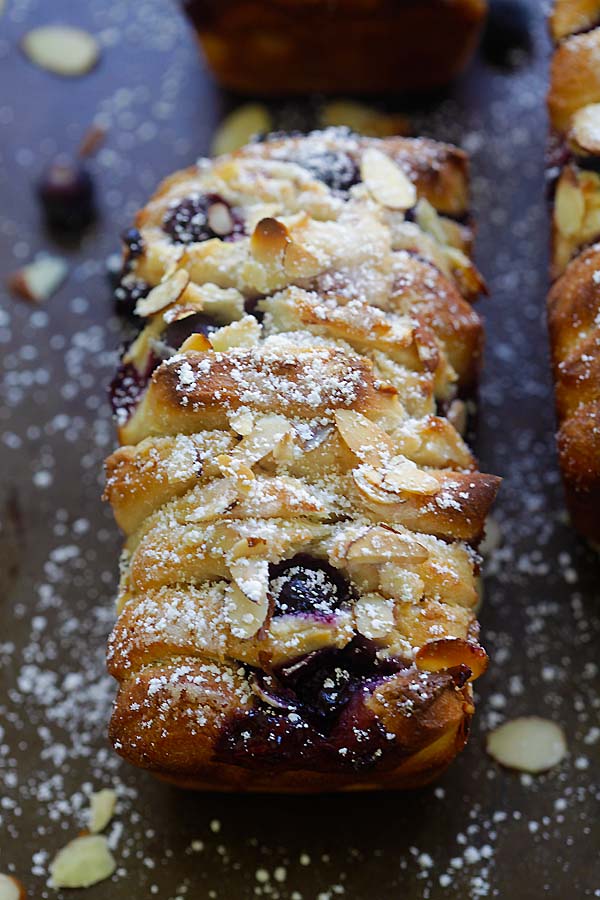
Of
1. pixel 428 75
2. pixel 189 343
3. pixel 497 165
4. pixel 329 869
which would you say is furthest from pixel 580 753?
pixel 428 75

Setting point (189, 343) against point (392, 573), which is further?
point (189, 343)

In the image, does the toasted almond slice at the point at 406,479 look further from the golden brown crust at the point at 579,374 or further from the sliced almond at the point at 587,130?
the sliced almond at the point at 587,130

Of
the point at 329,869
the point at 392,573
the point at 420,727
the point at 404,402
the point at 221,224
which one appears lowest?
the point at 329,869

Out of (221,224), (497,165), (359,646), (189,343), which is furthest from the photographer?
(497,165)

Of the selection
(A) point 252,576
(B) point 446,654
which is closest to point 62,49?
(A) point 252,576

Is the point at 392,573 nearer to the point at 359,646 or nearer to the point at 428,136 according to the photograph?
the point at 359,646

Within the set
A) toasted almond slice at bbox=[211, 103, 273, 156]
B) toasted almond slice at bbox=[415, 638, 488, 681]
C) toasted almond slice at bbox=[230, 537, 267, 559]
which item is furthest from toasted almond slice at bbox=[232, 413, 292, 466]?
toasted almond slice at bbox=[211, 103, 273, 156]
